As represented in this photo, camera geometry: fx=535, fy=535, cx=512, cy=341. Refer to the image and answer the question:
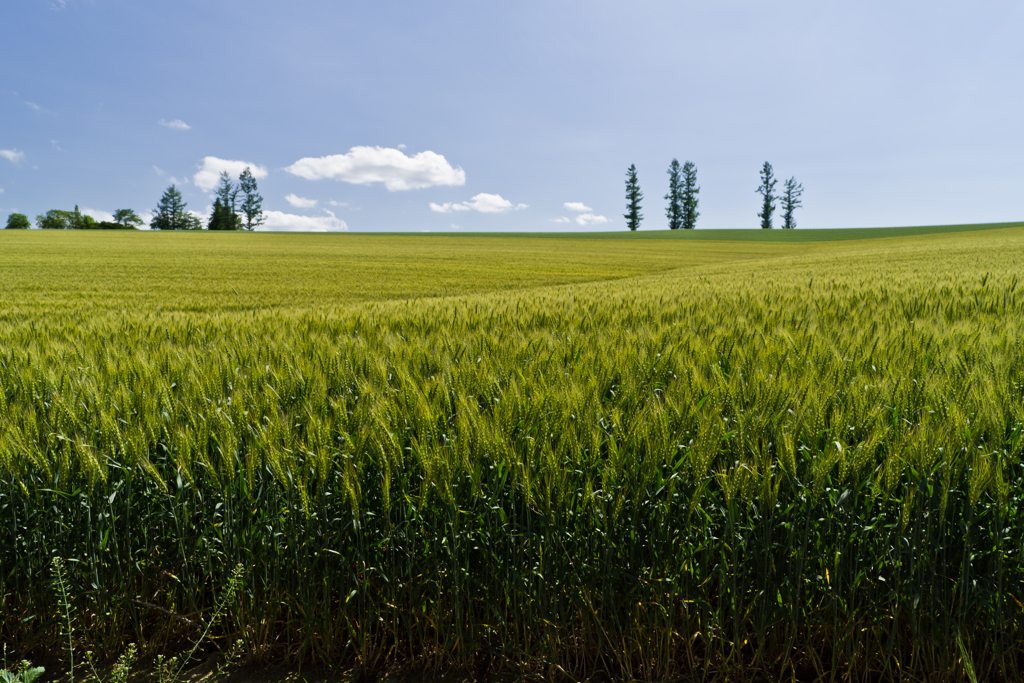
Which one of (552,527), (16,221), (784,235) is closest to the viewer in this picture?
(552,527)

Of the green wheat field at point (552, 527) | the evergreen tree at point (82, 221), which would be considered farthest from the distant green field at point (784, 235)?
the evergreen tree at point (82, 221)

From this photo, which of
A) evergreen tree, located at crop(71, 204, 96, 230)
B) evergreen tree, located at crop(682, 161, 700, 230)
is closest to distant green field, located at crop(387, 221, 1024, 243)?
evergreen tree, located at crop(682, 161, 700, 230)

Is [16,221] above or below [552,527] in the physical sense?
above

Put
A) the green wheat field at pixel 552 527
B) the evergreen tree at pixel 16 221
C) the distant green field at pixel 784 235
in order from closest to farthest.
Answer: the green wheat field at pixel 552 527, the distant green field at pixel 784 235, the evergreen tree at pixel 16 221

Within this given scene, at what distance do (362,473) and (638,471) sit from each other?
31.6 inches

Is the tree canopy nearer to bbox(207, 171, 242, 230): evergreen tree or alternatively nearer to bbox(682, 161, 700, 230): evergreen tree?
bbox(207, 171, 242, 230): evergreen tree

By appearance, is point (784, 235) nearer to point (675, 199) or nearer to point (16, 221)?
point (675, 199)

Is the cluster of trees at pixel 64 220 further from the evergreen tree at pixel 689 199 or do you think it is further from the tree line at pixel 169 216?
the evergreen tree at pixel 689 199

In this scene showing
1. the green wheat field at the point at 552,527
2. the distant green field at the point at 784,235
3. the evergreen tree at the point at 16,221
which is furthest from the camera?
the evergreen tree at the point at 16,221

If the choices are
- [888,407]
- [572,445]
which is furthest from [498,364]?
[888,407]

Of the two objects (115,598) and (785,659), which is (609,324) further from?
(115,598)

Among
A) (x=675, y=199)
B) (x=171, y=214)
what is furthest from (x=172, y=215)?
(x=675, y=199)

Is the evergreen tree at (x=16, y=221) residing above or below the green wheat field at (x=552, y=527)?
above

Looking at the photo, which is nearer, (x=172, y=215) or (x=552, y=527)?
(x=552, y=527)
